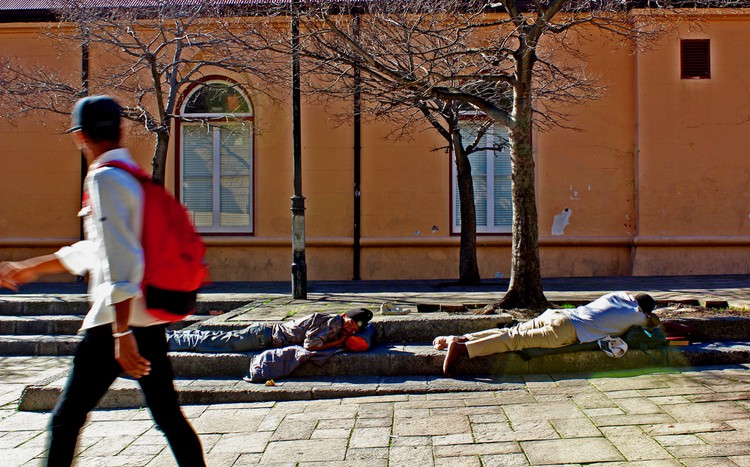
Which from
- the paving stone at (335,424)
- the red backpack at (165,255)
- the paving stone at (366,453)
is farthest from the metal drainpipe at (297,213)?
the red backpack at (165,255)

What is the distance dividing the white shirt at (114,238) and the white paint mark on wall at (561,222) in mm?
12283

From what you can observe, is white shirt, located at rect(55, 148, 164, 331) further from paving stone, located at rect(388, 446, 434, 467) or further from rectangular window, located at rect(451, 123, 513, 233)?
rectangular window, located at rect(451, 123, 513, 233)

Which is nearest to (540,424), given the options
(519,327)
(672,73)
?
(519,327)

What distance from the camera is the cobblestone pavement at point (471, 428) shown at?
406 centimetres

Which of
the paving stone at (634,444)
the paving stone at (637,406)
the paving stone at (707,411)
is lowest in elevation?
the paving stone at (634,444)

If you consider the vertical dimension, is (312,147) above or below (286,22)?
below

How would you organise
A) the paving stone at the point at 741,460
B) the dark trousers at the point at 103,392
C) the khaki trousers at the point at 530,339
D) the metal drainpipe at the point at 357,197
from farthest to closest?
the metal drainpipe at the point at 357,197 < the khaki trousers at the point at 530,339 < the paving stone at the point at 741,460 < the dark trousers at the point at 103,392

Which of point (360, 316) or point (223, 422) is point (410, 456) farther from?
point (360, 316)

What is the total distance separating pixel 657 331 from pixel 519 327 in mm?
1281

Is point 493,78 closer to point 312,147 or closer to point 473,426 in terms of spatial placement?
point 473,426

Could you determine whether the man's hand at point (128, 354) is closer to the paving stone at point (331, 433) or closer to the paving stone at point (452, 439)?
the paving stone at point (331, 433)

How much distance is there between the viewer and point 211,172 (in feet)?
49.3

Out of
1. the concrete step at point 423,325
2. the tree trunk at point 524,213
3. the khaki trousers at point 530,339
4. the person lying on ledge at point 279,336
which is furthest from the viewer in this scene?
the tree trunk at point 524,213

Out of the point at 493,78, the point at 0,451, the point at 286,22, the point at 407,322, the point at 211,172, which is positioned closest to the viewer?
the point at 0,451
